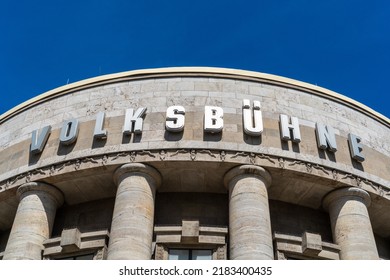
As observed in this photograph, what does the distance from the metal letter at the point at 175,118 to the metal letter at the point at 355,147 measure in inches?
332

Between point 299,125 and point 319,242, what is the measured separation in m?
5.86

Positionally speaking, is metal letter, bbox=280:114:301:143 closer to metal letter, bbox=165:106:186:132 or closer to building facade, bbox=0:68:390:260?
building facade, bbox=0:68:390:260

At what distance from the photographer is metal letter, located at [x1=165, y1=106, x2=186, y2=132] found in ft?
85.3

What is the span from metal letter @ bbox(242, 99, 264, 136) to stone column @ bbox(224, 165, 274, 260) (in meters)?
1.89

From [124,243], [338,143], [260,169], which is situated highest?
[338,143]

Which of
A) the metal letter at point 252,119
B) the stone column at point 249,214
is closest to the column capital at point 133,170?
the stone column at point 249,214

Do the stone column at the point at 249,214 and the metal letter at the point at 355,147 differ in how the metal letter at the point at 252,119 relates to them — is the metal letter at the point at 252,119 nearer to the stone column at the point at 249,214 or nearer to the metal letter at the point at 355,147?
the stone column at the point at 249,214

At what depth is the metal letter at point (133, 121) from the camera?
26.2 metres

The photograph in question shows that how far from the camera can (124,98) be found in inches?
1110

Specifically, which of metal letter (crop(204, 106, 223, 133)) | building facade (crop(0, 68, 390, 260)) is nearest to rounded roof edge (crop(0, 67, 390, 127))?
building facade (crop(0, 68, 390, 260))
